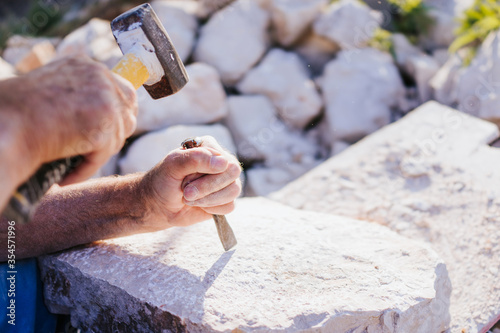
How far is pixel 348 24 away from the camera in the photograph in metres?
4.38

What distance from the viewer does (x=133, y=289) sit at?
155 centimetres

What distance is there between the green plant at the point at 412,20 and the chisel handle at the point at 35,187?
4.56m

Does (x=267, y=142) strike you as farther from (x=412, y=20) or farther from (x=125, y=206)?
(x=125, y=206)

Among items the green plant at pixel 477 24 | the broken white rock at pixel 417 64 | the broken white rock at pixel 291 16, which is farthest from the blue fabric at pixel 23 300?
the green plant at pixel 477 24

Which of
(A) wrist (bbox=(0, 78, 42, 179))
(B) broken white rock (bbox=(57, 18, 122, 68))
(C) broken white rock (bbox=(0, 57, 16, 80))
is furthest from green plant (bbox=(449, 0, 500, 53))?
(C) broken white rock (bbox=(0, 57, 16, 80))

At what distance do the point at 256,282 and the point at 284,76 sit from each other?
311 centimetres

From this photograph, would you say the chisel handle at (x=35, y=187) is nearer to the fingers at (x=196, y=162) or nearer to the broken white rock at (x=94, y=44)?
the fingers at (x=196, y=162)

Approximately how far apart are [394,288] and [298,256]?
1.23 feet

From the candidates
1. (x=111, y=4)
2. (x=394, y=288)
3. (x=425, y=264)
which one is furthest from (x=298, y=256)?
(x=111, y=4)

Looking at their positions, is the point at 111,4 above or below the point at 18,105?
below

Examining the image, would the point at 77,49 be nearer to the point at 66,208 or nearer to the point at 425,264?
the point at 66,208

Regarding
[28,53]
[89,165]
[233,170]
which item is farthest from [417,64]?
[28,53]

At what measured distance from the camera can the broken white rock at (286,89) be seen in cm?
432

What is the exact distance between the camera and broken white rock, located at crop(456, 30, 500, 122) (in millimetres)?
3406
